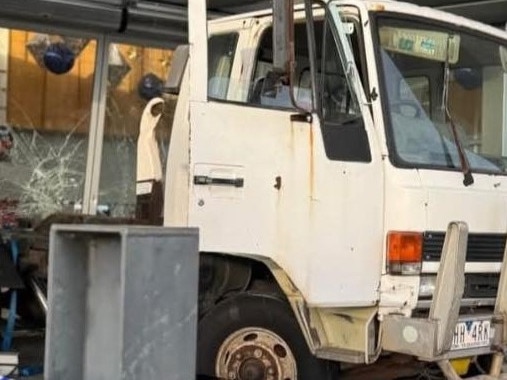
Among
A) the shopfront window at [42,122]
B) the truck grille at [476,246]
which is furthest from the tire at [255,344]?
the shopfront window at [42,122]

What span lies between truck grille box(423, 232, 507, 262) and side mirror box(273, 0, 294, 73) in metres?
1.32

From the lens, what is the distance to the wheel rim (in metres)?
5.07

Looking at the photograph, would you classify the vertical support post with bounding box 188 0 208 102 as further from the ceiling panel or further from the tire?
the ceiling panel

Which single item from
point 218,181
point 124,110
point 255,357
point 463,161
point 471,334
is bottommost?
point 255,357

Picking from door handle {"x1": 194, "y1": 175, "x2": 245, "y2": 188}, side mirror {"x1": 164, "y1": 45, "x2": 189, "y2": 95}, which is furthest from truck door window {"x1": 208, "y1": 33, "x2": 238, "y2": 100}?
door handle {"x1": 194, "y1": 175, "x2": 245, "y2": 188}

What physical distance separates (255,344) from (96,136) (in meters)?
5.10

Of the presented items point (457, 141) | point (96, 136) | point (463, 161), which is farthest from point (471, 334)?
point (96, 136)

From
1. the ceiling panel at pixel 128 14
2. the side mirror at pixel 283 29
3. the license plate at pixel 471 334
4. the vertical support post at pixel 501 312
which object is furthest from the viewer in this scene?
the ceiling panel at pixel 128 14

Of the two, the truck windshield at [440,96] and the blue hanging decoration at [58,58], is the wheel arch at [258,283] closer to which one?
the truck windshield at [440,96]

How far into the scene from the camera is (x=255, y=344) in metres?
5.13

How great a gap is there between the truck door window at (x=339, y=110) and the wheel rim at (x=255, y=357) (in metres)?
1.15

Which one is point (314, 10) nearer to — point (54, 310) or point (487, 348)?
point (487, 348)

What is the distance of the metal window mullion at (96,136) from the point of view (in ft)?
31.5

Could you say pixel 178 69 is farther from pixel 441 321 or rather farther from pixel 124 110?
pixel 124 110
